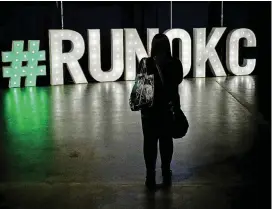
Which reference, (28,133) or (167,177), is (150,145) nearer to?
(167,177)

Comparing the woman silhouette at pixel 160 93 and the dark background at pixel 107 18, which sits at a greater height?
the dark background at pixel 107 18

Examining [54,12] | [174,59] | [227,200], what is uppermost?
[54,12]

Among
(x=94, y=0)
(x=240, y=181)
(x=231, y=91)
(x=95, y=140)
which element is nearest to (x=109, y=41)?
(x=94, y=0)

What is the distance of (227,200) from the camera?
4074mm

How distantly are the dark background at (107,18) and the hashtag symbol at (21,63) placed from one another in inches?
32.4

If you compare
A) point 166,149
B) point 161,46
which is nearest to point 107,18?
point 161,46

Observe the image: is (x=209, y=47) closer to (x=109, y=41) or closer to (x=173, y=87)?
(x=109, y=41)

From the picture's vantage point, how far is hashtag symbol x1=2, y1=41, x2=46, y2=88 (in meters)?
11.3

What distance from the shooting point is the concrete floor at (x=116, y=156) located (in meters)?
4.15

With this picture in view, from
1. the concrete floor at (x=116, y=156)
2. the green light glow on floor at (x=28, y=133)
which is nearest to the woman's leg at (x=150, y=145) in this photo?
the concrete floor at (x=116, y=156)

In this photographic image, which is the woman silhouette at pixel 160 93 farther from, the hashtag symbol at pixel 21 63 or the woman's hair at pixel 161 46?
the hashtag symbol at pixel 21 63

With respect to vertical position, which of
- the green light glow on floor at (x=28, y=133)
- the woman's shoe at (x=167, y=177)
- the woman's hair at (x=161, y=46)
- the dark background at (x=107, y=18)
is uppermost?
the dark background at (x=107, y=18)

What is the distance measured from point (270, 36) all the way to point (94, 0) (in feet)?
28.7

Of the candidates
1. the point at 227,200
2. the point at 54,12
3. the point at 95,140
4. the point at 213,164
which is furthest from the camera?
the point at 54,12
